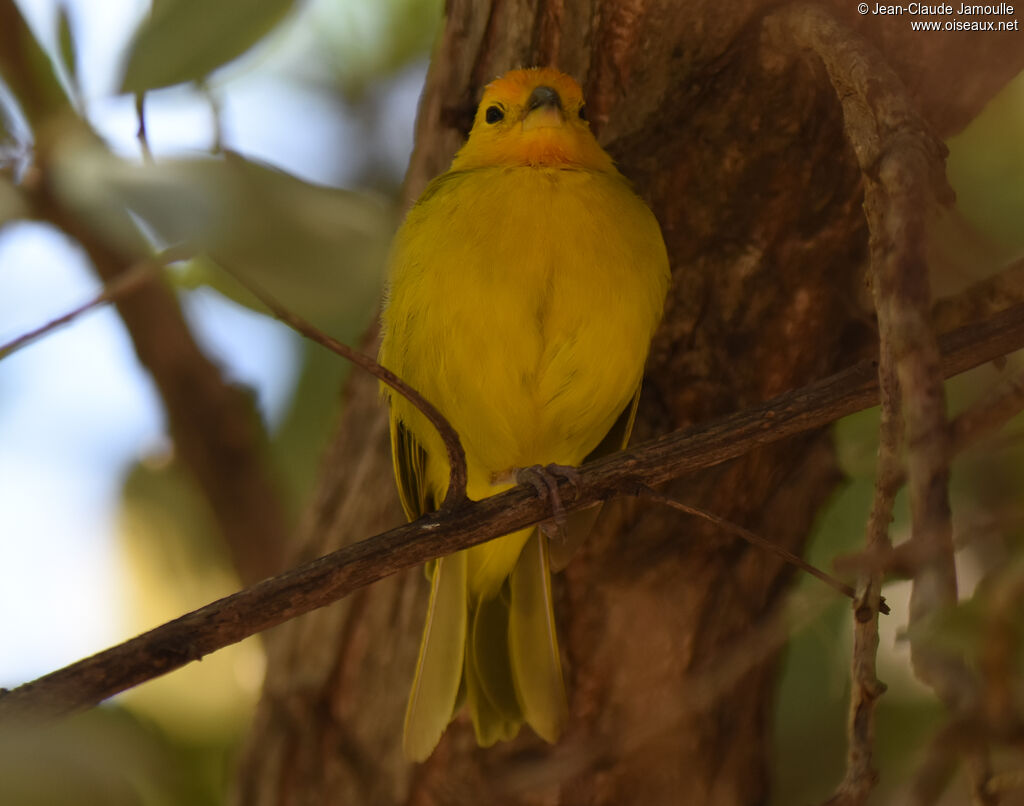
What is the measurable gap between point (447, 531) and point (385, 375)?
384 millimetres

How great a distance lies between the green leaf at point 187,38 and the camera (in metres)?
2.15

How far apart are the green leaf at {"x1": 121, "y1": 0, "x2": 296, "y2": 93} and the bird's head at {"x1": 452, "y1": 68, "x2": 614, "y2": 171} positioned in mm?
774

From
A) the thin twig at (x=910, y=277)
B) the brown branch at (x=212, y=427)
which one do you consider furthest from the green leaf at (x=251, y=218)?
the brown branch at (x=212, y=427)

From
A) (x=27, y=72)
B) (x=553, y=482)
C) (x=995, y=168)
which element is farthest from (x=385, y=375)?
(x=995, y=168)

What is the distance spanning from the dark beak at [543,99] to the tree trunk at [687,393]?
11cm

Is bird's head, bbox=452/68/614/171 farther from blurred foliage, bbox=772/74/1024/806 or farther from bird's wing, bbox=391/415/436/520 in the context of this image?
blurred foliage, bbox=772/74/1024/806

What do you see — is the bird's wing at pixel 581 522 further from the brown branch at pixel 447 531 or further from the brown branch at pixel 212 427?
the brown branch at pixel 212 427

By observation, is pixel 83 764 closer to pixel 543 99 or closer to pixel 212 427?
pixel 543 99

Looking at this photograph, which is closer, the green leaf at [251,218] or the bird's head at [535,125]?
the green leaf at [251,218]

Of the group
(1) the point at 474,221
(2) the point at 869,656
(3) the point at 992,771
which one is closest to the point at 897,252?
(2) the point at 869,656

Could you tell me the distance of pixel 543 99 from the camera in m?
2.70

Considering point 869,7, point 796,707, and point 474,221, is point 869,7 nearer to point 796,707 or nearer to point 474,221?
point 474,221

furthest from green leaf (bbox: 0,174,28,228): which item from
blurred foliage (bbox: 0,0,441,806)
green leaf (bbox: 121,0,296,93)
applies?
green leaf (bbox: 121,0,296,93)

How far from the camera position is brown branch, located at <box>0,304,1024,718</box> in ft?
5.81
